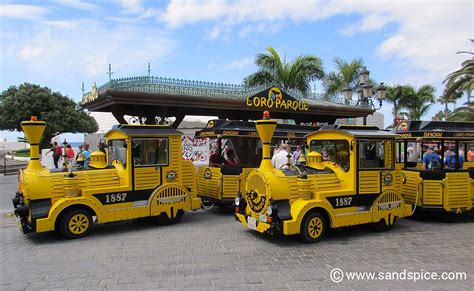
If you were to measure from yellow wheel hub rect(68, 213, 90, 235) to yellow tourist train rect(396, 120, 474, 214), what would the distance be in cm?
683

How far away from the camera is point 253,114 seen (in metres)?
15.1

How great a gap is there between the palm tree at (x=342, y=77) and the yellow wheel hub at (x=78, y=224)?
845 inches

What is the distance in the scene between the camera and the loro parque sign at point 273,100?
44.9 feet

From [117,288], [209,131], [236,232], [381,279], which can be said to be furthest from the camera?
[209,131]

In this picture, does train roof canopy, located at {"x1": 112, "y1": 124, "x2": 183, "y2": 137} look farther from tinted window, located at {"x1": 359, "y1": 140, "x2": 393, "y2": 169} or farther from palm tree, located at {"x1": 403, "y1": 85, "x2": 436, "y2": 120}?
palm tree, located at {"x1": 403, "y1": 85, "x2": 436, "y2": 120}

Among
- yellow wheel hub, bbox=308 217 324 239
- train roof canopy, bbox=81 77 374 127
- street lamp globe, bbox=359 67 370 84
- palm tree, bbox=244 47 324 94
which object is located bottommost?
yellow wheel hub, bbox=308 217 324 239

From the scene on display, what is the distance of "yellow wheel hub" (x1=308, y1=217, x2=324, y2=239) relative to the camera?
22.9 ft

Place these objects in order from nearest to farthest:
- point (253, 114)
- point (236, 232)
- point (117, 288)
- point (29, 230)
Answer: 1. point (117, 288)
2. point (29, 230)
3. point (236, 232)
4. point (253, 114)

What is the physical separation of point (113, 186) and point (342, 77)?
21.8 m

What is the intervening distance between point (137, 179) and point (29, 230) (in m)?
2.22

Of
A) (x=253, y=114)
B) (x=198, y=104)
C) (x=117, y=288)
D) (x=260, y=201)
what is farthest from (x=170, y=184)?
(x=253, y=114)

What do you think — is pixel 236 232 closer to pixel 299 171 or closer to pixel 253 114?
pixel 299 171

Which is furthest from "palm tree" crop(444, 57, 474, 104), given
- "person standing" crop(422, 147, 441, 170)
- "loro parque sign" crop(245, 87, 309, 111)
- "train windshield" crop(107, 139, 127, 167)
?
"train windshield" crop(107, 139, 127, 167)

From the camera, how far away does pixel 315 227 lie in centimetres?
704
